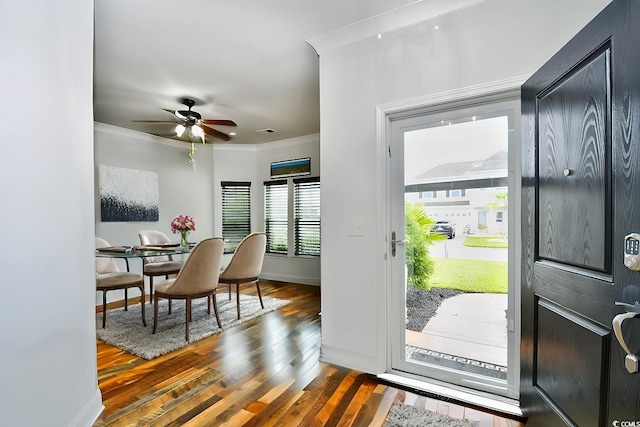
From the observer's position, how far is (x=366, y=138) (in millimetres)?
2348

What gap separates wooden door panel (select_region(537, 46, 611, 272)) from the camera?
1.07m

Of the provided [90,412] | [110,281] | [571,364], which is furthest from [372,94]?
[110,281]

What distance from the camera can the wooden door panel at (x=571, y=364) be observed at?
1.07 meters

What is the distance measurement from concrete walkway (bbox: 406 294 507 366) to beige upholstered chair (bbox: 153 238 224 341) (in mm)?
2009

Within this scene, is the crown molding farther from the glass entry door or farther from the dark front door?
the dark front door

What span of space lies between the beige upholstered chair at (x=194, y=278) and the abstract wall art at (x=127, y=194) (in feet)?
7.29

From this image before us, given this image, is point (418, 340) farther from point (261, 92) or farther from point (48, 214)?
point (261, 92)

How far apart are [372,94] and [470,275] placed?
1.51m

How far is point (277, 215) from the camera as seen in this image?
5.86 metres

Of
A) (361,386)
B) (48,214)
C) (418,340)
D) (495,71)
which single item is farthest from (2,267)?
(495,71)

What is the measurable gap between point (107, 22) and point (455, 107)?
8.42 feet

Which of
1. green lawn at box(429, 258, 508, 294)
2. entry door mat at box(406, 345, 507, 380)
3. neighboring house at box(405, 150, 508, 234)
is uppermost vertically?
neighboring house at box(405, 150, 508, 234)

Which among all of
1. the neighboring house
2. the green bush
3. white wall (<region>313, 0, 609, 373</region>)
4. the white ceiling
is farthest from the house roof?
the white ceiling

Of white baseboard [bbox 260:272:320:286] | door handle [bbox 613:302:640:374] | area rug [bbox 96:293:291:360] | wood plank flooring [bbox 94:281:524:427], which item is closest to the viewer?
door handle [bbox 613:302:640:374]
